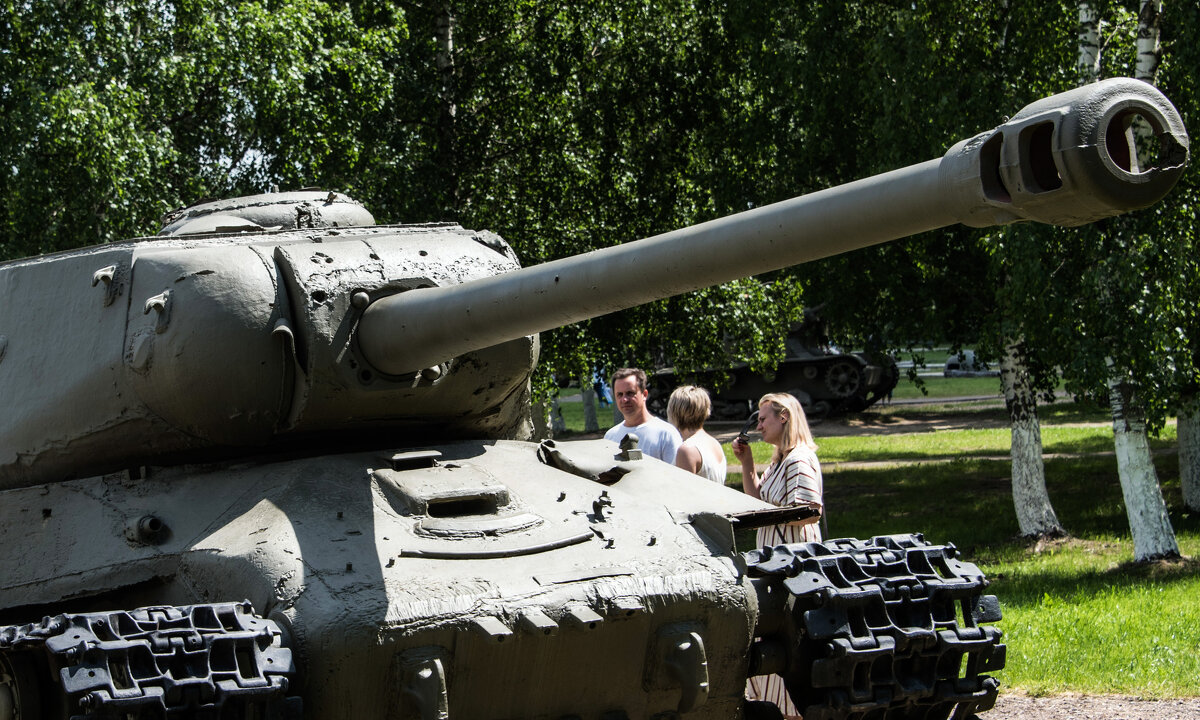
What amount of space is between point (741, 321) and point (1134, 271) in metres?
6.06

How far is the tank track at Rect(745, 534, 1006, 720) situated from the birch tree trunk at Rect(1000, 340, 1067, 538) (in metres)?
8.69

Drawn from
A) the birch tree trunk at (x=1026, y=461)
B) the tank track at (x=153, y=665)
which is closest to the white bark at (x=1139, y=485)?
the birch tree trunk at (x=1026, y=461)

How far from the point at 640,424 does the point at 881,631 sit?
3481 mm

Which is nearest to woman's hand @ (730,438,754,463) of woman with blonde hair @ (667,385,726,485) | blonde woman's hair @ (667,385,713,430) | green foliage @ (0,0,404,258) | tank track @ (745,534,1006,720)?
woman with blonde hair @ (667,385,726,485)

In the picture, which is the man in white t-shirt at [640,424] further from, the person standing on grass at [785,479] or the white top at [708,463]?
the person standing on grass at [785,479]

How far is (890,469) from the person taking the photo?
20891 mm

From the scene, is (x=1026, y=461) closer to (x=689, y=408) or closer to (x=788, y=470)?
(x=689, y=408)

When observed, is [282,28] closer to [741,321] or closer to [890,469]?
[741,321]

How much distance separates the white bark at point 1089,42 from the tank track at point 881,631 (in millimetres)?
6807

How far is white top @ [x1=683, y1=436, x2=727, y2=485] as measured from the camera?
27.6ft

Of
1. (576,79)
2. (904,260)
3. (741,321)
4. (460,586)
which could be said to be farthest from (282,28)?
(460,586)

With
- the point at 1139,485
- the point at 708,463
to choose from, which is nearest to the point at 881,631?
the point at 708,463

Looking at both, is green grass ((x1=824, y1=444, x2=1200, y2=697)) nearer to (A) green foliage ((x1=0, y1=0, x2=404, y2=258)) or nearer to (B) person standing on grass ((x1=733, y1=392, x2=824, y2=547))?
(B) person standing on grass ((x1=733, y1=392, x2=824, y2=547))

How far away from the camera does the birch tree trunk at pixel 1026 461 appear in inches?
570
